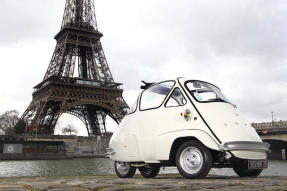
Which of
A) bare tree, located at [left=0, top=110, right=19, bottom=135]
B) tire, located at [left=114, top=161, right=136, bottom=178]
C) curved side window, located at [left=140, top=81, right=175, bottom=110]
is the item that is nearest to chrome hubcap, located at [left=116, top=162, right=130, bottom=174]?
tire, located at [left=114, top=161, right=136, bottom=178]

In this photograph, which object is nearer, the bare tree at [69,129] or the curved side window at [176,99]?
the curved side window at [176,99]

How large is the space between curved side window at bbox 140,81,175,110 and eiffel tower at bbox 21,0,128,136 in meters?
49.3

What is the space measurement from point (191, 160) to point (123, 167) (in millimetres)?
2450

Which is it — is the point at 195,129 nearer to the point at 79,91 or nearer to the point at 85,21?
the point at 79,91

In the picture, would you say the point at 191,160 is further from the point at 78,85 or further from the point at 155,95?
the point at 78,85

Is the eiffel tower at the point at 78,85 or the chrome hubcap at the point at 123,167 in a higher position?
the eiffel tower at the point at 78,85

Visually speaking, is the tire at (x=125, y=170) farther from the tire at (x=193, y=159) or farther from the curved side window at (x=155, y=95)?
the tire at (x=193, y=159)

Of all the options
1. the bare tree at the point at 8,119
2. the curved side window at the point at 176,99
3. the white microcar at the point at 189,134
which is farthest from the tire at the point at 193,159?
the bare tree at the point at 8,119


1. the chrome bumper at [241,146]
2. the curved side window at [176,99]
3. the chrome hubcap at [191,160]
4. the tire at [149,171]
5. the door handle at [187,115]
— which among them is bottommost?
the tire at [149,171]

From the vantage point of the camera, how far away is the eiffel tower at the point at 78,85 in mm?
58750

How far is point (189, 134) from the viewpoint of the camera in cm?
698

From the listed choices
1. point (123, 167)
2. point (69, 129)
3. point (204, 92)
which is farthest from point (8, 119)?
point (204, 92)

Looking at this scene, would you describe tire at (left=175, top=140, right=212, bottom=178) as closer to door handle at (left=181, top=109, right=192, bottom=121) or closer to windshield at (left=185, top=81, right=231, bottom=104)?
door handle at (left=181, top=109, right=192, bottom=121)

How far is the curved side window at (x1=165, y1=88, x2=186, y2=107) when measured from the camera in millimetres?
7537
